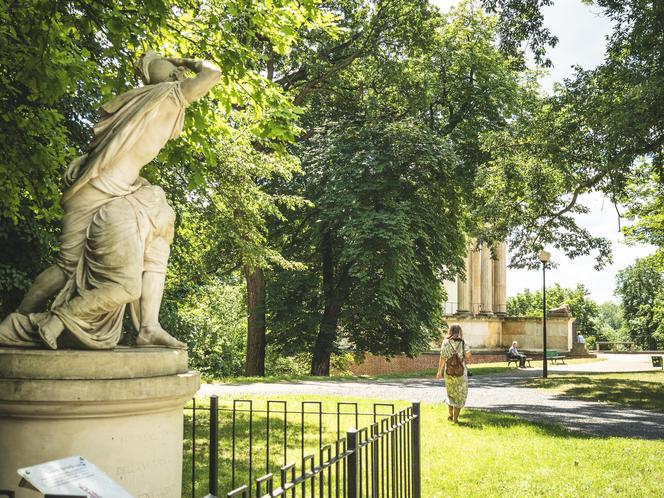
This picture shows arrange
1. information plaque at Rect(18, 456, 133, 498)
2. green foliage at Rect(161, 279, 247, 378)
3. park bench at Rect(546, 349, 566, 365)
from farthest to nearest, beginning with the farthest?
park bench at Rect(546, 349, 566, 365) → green foliage at Rect(161, 279, 247, 378) → information plaque at Rect(18, 456, 133, 498)

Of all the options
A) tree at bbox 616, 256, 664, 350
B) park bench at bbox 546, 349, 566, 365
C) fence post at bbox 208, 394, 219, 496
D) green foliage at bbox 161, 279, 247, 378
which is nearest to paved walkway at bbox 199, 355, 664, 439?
fence post at bbox 208, 394, 219, 496

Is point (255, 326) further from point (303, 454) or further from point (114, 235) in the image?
point (114, 235)

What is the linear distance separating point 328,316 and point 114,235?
2209cm

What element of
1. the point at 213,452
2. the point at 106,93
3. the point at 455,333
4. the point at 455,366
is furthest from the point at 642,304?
the point at 213,452

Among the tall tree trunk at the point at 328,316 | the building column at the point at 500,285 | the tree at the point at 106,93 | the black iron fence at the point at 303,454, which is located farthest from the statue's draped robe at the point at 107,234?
the building column at the point at 500,285

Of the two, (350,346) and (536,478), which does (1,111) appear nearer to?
(536,478)

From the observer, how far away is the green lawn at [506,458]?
323 inches

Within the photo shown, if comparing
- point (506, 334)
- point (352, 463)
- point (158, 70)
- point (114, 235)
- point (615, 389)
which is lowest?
point (615, 389)

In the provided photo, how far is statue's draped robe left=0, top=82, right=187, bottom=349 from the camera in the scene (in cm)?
400

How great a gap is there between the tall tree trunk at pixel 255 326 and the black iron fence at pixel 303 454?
11537 mm

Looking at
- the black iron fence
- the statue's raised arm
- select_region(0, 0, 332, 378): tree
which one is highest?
select_region(0, 0, 332, 378): tree

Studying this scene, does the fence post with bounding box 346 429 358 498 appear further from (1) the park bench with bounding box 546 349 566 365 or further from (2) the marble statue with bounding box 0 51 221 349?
(1) the park bench with bounding box 546 349 566 365

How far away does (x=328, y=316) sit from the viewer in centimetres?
2597

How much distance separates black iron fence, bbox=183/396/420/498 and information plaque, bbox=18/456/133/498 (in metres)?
0.45
